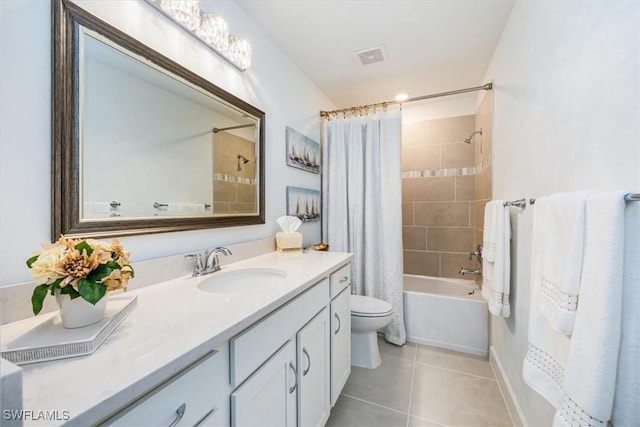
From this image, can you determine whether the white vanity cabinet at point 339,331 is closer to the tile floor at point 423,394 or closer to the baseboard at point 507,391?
the tile floor at point 423,394

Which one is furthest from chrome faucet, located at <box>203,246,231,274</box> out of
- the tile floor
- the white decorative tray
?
the tile floor

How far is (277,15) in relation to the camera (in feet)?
5.19

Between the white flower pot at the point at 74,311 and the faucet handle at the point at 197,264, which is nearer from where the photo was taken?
the white flower pot at the point at 74,311

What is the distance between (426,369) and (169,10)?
259cm

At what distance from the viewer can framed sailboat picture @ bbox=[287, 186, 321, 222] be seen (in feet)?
6.59

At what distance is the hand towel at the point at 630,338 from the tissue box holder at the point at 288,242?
4.79 feet

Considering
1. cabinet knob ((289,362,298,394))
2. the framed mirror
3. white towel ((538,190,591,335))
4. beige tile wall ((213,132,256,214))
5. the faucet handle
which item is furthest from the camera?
beige tile wall ((213,132,256,214))

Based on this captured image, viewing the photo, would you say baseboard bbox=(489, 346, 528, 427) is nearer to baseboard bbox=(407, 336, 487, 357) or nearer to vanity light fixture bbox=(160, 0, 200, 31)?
baseboard bbox=(407, 336, 487, 357)

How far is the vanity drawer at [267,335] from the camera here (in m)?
0.73

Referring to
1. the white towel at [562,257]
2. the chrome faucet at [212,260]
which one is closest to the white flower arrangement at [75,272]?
the chrome faucet at [212,260]

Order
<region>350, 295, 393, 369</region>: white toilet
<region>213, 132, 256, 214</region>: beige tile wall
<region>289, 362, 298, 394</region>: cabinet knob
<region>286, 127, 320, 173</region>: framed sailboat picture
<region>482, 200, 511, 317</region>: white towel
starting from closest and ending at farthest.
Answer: <region>289, 362, 298, 394</region>: cabinet knob → <region>213, 132, 256, 214</region>: beige tile wall → <region>482, 200, 511, 317</region>: white towel → <region>350, 295, 393, 369</region>: white toilet → <region>286, 127, 320, 173</region>: framed sailboat picture

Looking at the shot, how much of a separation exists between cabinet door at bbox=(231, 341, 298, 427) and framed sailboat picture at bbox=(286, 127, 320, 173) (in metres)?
1.39

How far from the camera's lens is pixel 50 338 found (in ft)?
1.81

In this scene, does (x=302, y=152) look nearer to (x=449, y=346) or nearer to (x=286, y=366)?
(x=286, y=366)
